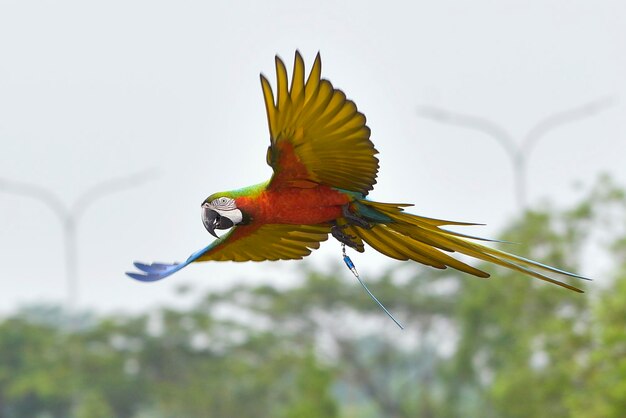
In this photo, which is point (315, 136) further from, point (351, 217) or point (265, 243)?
point (265, 243)

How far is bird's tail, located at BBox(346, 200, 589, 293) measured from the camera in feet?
7.16

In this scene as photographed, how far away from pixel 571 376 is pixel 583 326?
178 cm

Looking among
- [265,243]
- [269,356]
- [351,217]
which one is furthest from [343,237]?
[269,356]

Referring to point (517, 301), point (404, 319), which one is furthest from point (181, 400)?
point (517, 301)

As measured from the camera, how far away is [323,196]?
2.20 metres

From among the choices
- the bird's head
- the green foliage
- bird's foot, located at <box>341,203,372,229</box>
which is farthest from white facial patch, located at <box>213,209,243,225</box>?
the green foliage

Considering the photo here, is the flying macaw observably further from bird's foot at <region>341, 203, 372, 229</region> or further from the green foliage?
the green foliage

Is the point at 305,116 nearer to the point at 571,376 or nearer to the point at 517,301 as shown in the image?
the point at 571,376

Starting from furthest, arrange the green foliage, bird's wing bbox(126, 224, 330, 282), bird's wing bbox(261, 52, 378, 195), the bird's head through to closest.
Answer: the green foliage
bird's wing bbox(126, 224, 330, 282)
the bird's head
bird's wing bbox(261, 52, 378, 195)

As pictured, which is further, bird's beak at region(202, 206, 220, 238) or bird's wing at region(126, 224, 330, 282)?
bird's wing at region(126, 224, 330, 282)

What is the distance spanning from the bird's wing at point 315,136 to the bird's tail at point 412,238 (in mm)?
63

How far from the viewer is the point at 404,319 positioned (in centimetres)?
3997

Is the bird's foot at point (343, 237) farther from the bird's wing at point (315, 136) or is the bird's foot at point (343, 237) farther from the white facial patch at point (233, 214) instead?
the white facial patch at point (233, 214)

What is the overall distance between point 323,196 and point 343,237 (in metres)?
0.10
